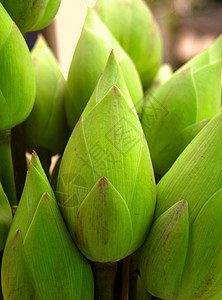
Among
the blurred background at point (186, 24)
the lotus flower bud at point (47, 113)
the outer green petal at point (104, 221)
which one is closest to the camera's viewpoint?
the outer green petal at point (104, 221)

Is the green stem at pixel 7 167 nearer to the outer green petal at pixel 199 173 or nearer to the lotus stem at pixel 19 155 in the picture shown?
the lotus stem at pixel 19 155

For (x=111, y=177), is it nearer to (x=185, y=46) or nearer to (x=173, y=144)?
(x=173, y=144)

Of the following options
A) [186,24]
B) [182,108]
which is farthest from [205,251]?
[186,24]

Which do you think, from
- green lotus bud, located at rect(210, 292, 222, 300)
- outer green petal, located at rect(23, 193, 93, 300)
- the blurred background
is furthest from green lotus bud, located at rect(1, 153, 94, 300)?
the blurred background

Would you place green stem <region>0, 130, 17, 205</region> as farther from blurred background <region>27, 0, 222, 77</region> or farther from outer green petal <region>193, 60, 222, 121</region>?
blurred background <region>27, 0, 222, 77</region>

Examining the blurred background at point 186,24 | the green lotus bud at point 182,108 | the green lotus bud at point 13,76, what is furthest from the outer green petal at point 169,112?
the blurred background at point 186,24
